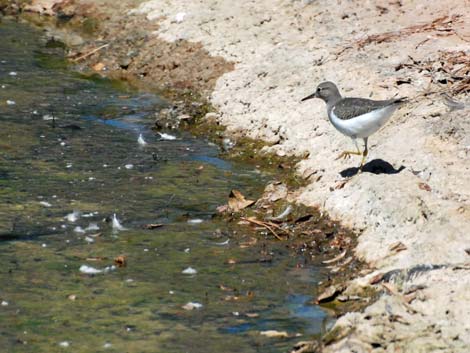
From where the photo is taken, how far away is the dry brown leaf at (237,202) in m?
12.9

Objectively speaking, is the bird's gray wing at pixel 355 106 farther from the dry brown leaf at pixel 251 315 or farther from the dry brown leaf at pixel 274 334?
the dry brown leaf at pixel 274 334

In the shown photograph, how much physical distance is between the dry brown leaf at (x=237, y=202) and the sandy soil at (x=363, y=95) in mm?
613

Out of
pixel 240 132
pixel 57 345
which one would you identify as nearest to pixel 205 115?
pixel 240 132

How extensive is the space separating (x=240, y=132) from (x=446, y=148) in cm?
357

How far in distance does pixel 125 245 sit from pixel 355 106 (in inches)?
124

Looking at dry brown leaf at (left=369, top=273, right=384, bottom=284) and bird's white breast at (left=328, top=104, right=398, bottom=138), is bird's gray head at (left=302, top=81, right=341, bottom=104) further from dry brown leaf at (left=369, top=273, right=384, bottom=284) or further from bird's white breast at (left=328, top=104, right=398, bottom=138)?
dry brown leaf at (left=369, top=273, right=384, bottom=284)

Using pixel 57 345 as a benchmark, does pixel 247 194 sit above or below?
below

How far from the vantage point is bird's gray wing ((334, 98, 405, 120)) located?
12.5 metres

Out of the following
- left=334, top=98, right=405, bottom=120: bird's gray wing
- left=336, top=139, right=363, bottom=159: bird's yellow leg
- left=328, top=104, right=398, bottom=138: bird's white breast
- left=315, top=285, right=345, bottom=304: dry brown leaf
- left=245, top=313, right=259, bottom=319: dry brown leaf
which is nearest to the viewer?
left=245, top=313, right=259, bottom=319: dry brown leaf

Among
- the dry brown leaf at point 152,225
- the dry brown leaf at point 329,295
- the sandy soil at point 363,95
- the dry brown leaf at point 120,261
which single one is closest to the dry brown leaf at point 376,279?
the sandy soil at point 363,95

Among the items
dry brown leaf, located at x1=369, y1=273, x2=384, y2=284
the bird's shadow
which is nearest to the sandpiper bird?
the bird's shadow

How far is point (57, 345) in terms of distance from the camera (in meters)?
9.59

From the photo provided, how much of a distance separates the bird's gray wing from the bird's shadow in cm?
78

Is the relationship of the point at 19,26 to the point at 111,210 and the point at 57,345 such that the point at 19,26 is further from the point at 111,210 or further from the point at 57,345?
the point at 57,345
